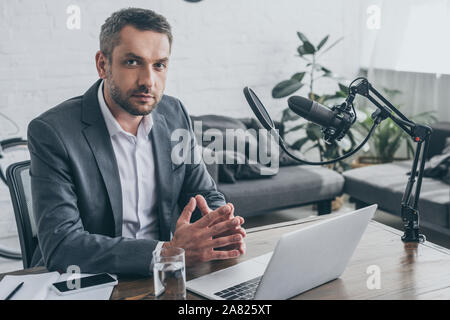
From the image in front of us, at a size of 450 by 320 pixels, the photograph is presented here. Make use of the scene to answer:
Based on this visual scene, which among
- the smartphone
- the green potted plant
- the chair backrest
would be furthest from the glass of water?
the green potted plant

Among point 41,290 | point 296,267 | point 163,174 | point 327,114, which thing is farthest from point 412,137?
point 41,290

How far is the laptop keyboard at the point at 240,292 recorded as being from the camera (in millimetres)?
1104

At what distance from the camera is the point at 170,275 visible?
3.55 ft

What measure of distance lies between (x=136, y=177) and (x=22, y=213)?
0.35 meters

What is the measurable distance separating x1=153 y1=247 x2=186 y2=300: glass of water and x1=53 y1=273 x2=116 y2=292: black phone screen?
15cm

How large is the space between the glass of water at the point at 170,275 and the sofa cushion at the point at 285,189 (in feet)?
6.99

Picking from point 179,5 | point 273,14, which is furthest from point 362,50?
point 179,5

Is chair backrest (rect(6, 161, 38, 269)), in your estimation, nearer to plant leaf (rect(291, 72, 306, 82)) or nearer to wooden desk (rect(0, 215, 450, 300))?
wooden desk (rect(0, 215, 450, 300))

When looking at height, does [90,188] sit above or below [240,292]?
above

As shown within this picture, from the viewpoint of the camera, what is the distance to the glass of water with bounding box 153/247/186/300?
1081 mm

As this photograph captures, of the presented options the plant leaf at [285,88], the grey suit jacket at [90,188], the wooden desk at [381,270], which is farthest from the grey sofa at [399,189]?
the grey suit jacket at [90,188]

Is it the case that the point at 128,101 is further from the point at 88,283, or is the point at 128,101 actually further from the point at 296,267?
the point at 296,267

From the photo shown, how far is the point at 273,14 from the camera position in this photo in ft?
14.0
